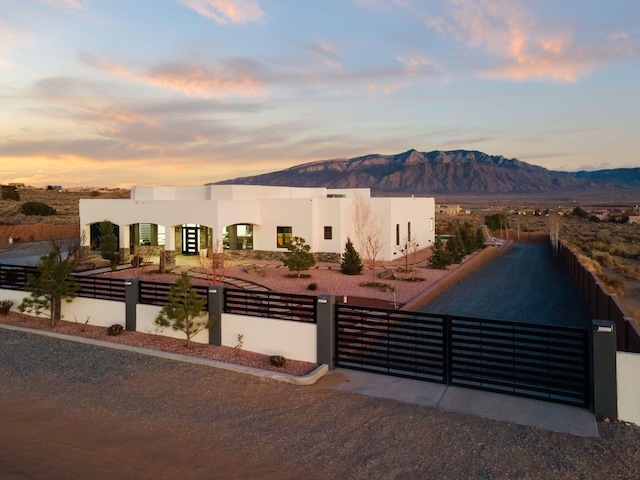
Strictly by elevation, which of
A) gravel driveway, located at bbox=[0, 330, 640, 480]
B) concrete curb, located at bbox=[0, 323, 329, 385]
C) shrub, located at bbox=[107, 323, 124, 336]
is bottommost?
gravel driveway, located at bbox=[0, 330, 640, 480]

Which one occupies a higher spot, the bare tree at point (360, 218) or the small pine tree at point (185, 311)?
the bare tree at point (360, 218)

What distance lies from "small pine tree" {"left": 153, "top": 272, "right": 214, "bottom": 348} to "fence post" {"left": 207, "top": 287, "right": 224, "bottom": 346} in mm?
172

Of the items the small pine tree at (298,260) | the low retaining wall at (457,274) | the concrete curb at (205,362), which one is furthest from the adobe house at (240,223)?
the concrete curb at (205,362)

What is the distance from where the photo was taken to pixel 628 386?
7.10 m

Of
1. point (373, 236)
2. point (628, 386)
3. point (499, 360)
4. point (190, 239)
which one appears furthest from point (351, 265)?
point (628, 386)

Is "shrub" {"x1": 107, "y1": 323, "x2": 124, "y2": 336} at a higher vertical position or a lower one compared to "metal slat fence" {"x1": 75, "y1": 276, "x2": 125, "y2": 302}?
lower

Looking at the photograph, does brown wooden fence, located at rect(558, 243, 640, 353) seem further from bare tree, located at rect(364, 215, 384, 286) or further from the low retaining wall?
bare tree, located at rect(364, 215, 384, 286)

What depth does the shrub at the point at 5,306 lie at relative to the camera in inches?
568

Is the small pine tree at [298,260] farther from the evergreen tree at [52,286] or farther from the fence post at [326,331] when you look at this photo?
the fence post at [326,331]

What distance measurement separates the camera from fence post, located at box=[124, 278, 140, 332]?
12.3 meters

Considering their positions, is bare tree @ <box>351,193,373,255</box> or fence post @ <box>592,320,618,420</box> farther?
bare tree @ <box>351,193,373,255</box>

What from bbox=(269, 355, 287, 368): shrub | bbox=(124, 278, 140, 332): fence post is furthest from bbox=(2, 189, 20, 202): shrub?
bbox=(269, 355, 287, 368): shrub

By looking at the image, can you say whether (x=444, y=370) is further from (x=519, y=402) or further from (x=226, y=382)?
(x=226, y=382)

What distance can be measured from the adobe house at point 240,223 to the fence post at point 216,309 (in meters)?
15.9
